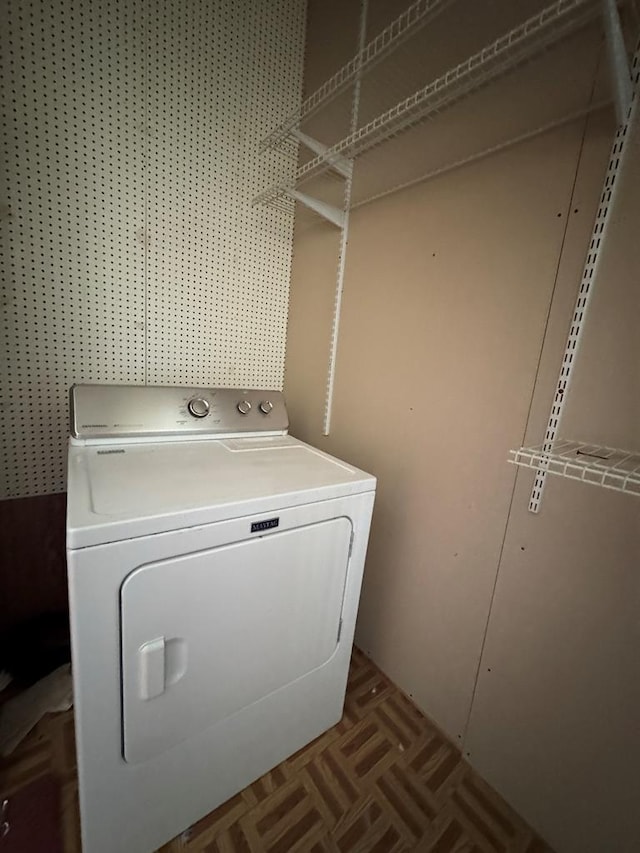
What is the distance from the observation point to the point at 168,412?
1293mm

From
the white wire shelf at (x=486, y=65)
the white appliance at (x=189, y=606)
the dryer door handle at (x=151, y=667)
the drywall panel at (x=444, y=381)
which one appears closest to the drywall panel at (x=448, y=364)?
the drywall panel at (x=444, y=381)

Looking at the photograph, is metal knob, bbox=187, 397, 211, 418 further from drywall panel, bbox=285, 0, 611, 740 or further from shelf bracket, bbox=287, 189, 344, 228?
shelf bracket, bbox=287, 189, 344, 228

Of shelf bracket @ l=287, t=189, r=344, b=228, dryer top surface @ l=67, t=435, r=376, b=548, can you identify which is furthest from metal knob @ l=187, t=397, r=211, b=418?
shelf bracket @ l=287, t=189, r=344, b=228

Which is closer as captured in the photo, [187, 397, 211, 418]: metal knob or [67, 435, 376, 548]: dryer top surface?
[67, 435, 376, 548]: dryer top surface

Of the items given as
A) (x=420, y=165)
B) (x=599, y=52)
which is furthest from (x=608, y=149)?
(x=420, y=165)

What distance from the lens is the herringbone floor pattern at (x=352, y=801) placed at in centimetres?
100

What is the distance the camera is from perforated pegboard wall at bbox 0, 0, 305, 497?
3.99ft

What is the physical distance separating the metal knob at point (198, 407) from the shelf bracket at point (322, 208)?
3.09ft

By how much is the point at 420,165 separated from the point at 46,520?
2052 mm

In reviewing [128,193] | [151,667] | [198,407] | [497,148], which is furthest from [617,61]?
[151,667]

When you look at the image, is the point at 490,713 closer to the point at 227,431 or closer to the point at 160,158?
the point at 227,431

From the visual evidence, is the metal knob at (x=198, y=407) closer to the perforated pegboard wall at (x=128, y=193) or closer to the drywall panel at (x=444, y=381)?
the perforated pegboard wall at (x=128, y=193)

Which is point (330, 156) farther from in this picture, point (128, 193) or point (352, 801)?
point (352, 801)

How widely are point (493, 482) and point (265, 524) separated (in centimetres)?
74
